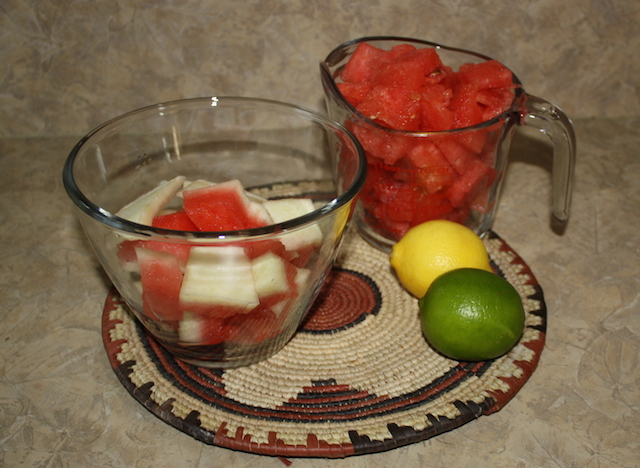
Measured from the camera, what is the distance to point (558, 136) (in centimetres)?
111

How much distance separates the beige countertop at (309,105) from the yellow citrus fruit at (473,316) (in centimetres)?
10

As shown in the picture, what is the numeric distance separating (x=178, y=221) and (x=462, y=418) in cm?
50

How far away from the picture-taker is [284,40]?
57.2 inches

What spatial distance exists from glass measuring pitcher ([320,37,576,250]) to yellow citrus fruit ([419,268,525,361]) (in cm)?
23

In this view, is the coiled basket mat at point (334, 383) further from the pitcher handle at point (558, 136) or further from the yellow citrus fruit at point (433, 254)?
the pitcher handle at point (558, 136)

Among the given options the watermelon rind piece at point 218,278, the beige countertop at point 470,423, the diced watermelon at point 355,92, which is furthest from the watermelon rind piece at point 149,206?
the diced watermelon at point 355,92

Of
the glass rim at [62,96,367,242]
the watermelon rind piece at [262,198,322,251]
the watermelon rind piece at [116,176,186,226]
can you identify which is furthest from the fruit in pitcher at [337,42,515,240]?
the watermelon rind piece at [116,176,186,226]

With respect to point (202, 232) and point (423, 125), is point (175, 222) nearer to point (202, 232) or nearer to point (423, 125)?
point (202, 232)

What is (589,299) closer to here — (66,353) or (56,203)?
(66,353)

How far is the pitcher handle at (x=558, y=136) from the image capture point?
3.59 ft

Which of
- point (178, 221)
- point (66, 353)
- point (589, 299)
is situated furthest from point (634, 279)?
point (66, 353)

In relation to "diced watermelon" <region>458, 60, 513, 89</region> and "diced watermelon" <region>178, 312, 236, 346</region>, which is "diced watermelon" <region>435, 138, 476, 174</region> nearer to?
"diced watermelon" <region>458, 60, 513, 89</region>

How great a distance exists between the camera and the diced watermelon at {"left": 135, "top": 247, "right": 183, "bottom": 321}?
786 millimetres

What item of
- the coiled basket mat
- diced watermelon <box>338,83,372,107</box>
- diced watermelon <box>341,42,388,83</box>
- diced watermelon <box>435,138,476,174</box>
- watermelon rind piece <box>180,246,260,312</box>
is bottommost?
the coiled basket mat
